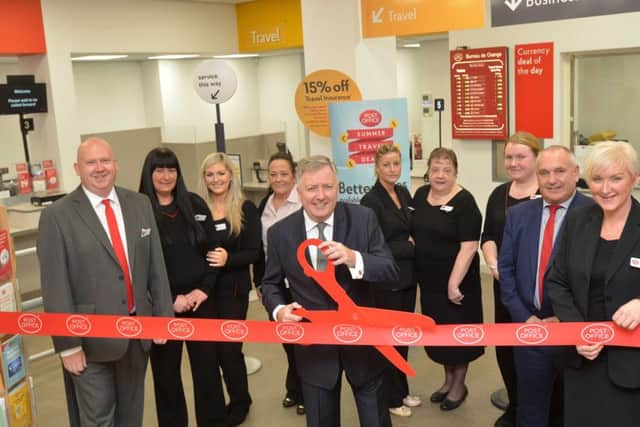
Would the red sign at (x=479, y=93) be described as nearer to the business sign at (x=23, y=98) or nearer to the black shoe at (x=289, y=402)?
the black shoe at (x=289, y=402)

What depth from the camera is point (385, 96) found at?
6977 millimetres

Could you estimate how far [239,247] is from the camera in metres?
4.04

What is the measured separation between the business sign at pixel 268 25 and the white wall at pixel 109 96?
3.76 metres

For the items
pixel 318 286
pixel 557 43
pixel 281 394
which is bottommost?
pixel 281 394

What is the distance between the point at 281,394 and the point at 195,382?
90 centimetres

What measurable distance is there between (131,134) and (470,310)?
6.96 meters

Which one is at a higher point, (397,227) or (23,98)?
(23,98)

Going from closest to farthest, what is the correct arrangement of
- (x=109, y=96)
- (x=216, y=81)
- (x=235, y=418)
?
1. (x=235, y=418)
2. (x=216, y=81)
3. (x=109, y=96)

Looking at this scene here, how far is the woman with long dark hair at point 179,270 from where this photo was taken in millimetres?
3648

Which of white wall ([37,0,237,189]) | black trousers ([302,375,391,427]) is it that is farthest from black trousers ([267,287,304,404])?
white wall ([37,0,237,189])

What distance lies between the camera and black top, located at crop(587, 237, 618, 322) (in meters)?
2.54

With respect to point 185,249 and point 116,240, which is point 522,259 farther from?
point 116,240

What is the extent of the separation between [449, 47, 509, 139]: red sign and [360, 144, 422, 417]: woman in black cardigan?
3.35 metres

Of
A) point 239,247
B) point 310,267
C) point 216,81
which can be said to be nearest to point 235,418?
point 239,247
